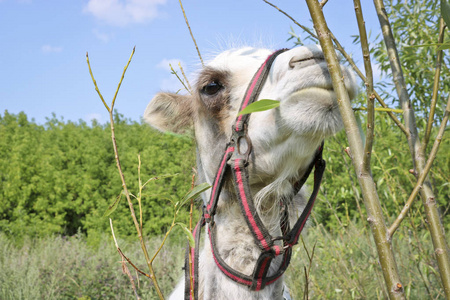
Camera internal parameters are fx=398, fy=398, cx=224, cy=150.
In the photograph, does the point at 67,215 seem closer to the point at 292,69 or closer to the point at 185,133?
the point at 185,133

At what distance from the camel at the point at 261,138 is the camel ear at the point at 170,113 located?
122 millimetres

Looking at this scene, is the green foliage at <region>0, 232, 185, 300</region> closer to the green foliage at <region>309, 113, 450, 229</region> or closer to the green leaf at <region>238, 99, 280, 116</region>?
the green foliage at <region>309, 113, 450, 229</region>

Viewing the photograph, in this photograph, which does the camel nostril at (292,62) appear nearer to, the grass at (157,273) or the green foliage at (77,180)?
the grass at (157,273)

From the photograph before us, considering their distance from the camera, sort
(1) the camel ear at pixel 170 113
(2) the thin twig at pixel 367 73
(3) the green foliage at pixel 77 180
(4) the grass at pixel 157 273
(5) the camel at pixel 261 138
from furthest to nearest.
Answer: (3) the green foliage at pixel 77 180, (4) the grass at pixel 157 273, (1) the camel ear at pixel 170 113, (5) the camel at pixel 261 138, (2) the thin twig at pixel 367 73

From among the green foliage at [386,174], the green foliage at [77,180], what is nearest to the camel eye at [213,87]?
the green foliage at [386,174]

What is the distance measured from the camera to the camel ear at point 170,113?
239 centimetres

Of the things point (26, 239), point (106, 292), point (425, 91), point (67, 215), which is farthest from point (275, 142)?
point (67, 215)

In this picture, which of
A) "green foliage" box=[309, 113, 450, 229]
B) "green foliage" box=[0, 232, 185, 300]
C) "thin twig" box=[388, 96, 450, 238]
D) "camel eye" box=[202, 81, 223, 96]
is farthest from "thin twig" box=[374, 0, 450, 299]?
"green foliage" box=[0, 232, 185, 300]

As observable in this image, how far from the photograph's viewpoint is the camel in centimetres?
158

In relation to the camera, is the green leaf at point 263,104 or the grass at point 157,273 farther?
the grass at point 157,273

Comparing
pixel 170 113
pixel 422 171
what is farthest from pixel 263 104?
pixel 170 113

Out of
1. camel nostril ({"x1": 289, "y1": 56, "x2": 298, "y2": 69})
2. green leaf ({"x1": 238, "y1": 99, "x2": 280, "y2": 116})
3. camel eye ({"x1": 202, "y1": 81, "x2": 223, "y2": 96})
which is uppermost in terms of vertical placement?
camel eye ({"x1": 202, "y1": 81, "x2": 223, "y2": 96})

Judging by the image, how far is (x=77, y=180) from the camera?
39.4 ft

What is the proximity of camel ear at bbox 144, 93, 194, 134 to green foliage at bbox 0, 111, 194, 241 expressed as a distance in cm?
764
